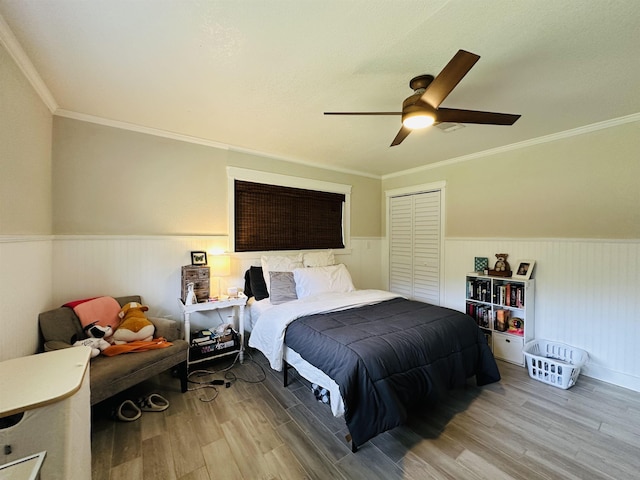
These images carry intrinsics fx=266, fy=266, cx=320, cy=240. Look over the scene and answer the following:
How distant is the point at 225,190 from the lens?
3156 mm

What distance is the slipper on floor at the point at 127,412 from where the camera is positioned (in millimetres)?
1923

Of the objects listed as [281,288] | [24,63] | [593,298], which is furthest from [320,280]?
[24,63]

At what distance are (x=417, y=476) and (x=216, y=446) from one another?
124 centimetres

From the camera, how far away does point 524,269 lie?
2975 millimetres

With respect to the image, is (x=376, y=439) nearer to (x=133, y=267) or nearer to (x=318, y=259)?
(x=318, y=259)

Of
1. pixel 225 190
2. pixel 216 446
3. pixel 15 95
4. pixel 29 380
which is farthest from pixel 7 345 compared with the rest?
pixel 225 190

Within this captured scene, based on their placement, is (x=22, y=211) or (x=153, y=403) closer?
(x=22, y=211)

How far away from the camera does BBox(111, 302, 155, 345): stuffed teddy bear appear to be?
2.12m

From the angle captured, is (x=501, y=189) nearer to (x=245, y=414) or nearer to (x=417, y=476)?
(x=417, y=476)

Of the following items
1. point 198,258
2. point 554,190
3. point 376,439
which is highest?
point 554,190

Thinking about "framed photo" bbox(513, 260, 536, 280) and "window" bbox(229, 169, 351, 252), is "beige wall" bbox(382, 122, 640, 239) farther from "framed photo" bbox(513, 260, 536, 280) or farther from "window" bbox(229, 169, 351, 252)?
"window" bbox(229, 169, 351, 252)

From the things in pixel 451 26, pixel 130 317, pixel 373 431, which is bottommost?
pixel 373 431

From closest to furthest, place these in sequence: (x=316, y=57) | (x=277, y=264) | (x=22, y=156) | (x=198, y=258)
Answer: (x=316, y=57), (x=22, y=156), (x=198, y=258), (x=277, y=264)

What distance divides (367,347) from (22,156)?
2581 millimetres
